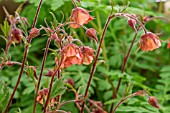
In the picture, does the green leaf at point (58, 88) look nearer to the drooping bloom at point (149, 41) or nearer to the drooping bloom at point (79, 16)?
the drooping bloom at point (79, 16)

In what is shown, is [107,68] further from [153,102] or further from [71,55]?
[71,55]

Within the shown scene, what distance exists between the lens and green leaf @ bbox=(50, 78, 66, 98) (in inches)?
40.1

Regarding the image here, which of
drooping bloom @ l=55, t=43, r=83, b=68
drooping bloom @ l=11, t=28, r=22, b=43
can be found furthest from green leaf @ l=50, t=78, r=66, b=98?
drooping bloom @ l=11, t=28, r=22, b=43

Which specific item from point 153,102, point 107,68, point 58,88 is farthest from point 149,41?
point 107,68

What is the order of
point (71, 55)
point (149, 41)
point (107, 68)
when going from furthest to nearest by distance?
point (107, 68) → point (149, 41) → point (71, 55)

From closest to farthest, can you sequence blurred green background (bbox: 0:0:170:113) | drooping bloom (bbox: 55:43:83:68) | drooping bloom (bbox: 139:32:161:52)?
drooping bloom (bbox: 55:43:83:68), drooping bloom (bbox: 139:32:161:52), blurred green background (bbox: 0:0:170:113)

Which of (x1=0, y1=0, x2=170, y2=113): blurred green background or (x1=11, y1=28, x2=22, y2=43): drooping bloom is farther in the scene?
(x1=0, y1=0, x2=170, y2=113): blurred green background

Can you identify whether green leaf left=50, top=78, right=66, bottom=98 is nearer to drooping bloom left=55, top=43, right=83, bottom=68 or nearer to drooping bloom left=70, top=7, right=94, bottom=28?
drooping bloom left=55, top=43, right=83, bottom=68

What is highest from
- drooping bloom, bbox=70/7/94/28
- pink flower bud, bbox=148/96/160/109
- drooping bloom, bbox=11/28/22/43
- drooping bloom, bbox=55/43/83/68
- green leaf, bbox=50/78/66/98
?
drooping bloom, bbox=70/7/94/28

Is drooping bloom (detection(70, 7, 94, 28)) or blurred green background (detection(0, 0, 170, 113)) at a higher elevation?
drooping bloom (detection(70, 7, 94, 28))

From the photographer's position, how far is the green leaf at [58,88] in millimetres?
1019

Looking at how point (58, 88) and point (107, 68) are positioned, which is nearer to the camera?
point (58, 88)

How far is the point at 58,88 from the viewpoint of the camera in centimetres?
102

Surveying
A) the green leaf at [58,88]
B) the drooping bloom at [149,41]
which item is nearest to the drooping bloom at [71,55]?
the green leaf at [58,88]
